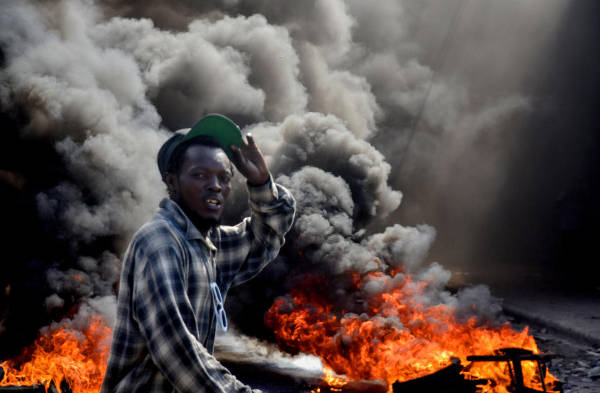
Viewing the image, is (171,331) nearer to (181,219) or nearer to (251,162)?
(181,219)

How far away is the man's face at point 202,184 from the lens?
6.40ft

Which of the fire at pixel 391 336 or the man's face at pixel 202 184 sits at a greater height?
the fire at pixel 391 336

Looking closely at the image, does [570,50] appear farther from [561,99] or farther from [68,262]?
[68,262]

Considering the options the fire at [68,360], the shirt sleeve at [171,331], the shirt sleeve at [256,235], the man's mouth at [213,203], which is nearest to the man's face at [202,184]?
the man's mouth at [213,203]

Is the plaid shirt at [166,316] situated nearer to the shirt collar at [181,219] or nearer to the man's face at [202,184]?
the shirt collar at [181,219]

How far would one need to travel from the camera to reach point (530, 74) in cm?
2147

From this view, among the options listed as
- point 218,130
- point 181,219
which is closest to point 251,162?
point 218,130

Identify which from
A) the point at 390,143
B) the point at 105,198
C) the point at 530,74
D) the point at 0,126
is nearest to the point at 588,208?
the point at 530,74

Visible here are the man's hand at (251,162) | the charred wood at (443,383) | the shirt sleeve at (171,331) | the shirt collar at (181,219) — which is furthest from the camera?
the charred wood at (443,383)

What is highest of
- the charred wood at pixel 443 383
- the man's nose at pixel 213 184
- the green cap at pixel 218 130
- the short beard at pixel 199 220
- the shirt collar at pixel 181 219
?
the green cap at pixel 218 130

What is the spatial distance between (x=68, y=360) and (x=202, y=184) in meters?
12.0

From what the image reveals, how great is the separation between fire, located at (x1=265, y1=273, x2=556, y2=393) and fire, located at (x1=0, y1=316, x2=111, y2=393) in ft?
17.5

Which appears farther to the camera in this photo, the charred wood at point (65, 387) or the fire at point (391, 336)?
the fire at point (391, 336)

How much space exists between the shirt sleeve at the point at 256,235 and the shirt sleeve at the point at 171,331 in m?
0.76
